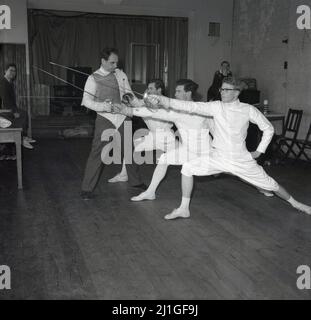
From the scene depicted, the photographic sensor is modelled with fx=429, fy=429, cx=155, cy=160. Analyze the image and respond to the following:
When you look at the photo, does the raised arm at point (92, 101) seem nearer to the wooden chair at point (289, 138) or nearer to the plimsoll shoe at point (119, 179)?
the plimsoll shoe at point (119, 179)

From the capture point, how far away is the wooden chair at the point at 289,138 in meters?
6.11

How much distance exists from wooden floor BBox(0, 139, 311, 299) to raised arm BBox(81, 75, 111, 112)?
88cm

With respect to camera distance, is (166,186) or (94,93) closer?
(94,93)

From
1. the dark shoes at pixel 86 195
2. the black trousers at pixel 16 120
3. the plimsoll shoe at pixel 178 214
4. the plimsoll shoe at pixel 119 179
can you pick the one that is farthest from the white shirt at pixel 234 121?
the black trousers at pixel 16 120

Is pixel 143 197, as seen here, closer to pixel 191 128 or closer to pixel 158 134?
pixel 158 134

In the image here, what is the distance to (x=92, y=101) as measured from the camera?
3.80 metres

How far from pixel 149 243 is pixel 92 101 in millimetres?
1448

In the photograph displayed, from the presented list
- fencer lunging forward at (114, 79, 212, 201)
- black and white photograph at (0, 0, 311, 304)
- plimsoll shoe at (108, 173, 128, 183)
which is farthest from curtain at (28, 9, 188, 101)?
fencer lunging forward at (114, 79, 212, 201)

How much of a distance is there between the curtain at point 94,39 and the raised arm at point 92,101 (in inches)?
282

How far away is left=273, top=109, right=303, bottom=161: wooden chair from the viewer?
6106mm

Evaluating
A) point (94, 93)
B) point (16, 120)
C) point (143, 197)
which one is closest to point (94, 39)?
point (16, 120)

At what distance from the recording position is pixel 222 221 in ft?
11.5

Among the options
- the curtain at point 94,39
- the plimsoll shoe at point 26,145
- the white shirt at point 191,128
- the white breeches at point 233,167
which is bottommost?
the plimsoll shoe at point 26,145
